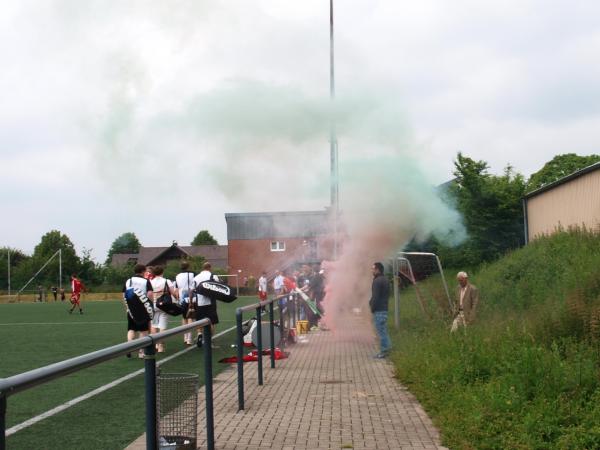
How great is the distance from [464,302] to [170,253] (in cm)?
9219

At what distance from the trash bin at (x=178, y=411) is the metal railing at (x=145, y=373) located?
0.28m

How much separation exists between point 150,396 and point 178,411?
1395 mm

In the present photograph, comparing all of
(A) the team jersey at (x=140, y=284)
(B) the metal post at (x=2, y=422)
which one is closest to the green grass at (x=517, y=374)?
(B) the metal post at (x=2, y=422)

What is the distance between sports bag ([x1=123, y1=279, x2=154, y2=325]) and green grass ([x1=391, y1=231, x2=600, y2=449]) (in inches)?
183

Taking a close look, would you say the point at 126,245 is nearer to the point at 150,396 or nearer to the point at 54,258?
the point at 54,258

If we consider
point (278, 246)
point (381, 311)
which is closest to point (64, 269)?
point (278, 246)

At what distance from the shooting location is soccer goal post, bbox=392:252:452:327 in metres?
16.3

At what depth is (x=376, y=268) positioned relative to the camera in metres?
13.9

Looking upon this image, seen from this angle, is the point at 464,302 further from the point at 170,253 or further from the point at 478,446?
the point at 170,253

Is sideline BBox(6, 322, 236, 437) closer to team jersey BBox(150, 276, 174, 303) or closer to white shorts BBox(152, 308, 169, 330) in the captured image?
team jersey BBox(150, 276, 174, 303)

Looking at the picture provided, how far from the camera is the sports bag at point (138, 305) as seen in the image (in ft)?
44.9

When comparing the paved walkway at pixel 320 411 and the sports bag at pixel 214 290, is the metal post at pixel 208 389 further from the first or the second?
the sports bag at pixel 214 290

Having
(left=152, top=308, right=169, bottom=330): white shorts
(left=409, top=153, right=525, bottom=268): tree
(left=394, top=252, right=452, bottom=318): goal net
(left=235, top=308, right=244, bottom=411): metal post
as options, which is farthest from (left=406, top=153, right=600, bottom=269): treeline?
(left=235, top=308, right=244, bottom=411): metal post

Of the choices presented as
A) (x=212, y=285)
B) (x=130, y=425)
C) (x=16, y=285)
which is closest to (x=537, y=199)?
(x=212, y=285)
